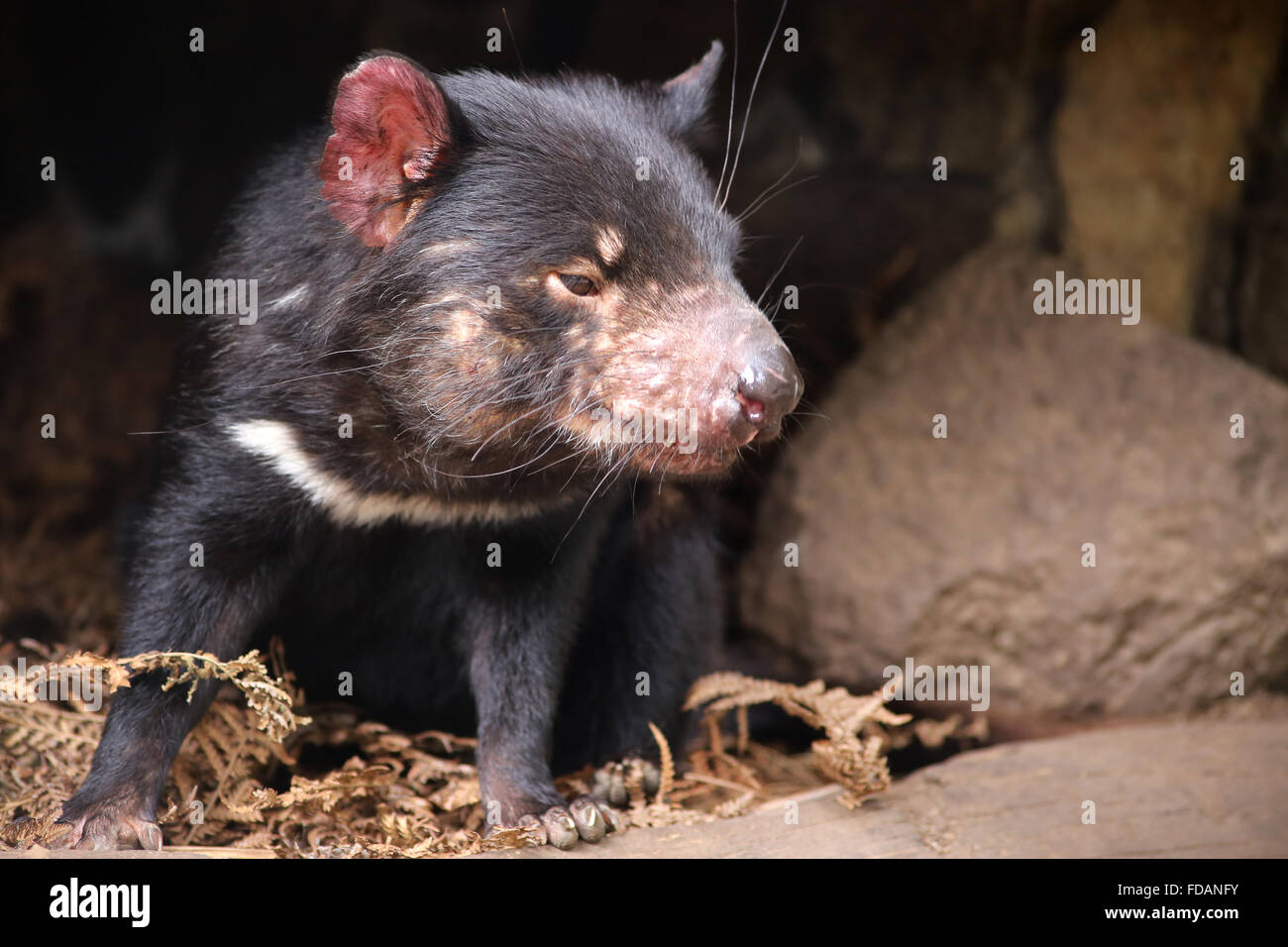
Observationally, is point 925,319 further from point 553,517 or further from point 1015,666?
point 553,517

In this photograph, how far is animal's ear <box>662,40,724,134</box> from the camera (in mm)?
3430

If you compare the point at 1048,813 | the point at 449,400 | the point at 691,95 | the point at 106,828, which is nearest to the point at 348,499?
the point at 449,400

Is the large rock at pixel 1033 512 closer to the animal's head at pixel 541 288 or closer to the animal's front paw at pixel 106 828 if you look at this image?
the animal's head at pixel 541 288

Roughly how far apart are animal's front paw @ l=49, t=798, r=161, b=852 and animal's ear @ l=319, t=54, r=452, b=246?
149cm

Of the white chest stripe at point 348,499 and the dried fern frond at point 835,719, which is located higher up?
the white chest stripe at point 348,499

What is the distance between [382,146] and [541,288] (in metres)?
0.50

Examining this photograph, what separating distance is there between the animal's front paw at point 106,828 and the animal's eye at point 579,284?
163cm

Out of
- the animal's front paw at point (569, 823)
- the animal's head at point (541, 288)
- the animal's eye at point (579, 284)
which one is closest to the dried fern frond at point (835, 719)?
the animal's front paw at point (569, 823)

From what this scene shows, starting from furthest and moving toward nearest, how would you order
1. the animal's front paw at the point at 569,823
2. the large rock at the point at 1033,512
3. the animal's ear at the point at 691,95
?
the large rock at the point at 1033,512, the animal's ear at the point at 691,95, the animal's front paw at the point at 569,823

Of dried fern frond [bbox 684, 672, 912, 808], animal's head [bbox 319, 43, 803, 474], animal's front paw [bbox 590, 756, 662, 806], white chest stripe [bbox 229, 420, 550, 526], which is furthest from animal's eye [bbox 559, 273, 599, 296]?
animal's front paw [bbox 590, 756, 662, 806]

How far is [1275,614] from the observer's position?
471cm

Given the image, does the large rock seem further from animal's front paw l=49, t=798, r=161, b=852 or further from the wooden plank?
animal's front paw l=49, t=798, r=161, b=852

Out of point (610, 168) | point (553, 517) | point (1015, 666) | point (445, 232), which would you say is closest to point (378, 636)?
point (553, 517)

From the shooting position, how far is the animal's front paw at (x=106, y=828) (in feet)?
9.63
